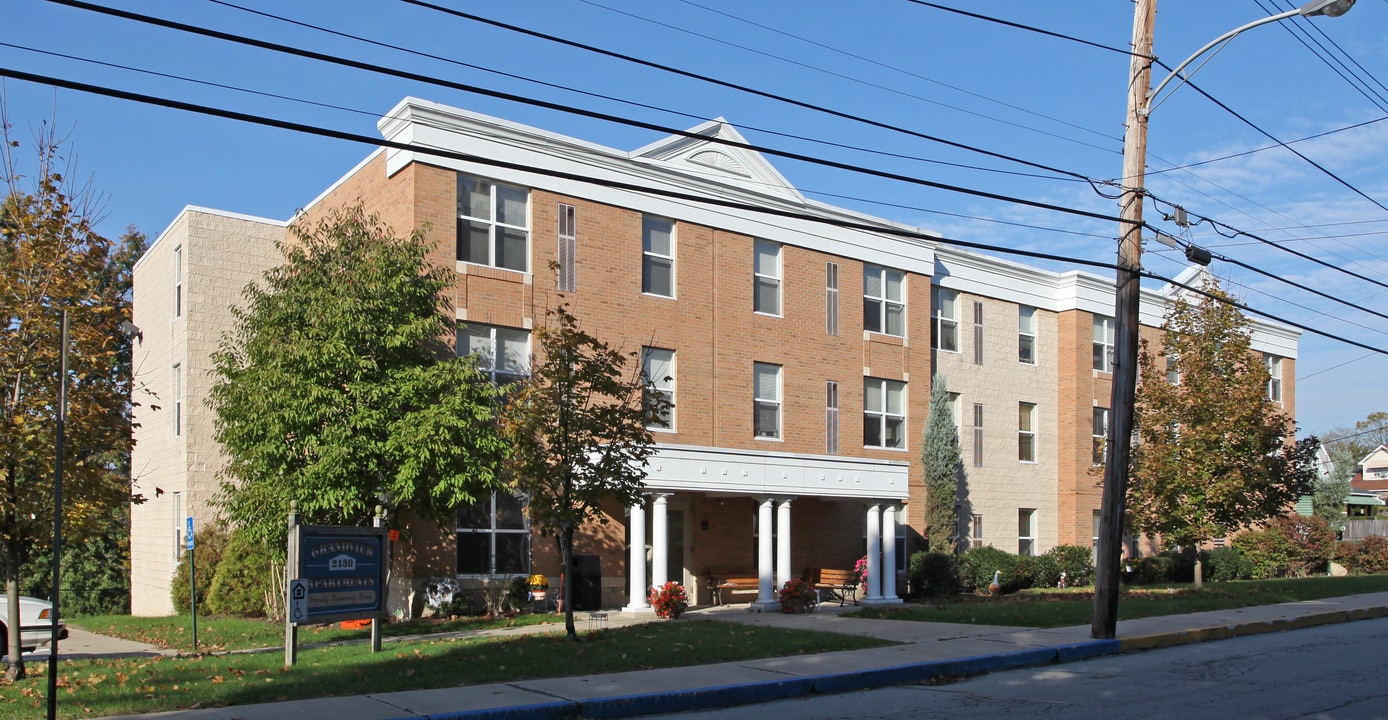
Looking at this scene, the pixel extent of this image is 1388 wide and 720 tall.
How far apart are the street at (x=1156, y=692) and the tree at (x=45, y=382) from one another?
25.4 ft

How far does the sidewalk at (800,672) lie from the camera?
35.2 ft

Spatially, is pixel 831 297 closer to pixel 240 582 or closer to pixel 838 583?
→ pixel 838 583

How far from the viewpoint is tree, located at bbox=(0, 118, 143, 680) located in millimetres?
13344

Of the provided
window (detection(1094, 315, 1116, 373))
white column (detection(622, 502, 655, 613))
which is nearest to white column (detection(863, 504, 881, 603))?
white column (detection(622, 502, 655, 613))

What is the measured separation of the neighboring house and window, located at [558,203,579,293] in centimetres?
4

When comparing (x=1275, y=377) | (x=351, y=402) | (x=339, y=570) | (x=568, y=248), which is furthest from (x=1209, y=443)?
(x=1275, y=377)

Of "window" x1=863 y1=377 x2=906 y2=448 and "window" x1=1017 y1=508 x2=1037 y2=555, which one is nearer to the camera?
"window" x1=863 y1=377 x2=906 y2=448

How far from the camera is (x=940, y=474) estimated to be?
98.2 ft

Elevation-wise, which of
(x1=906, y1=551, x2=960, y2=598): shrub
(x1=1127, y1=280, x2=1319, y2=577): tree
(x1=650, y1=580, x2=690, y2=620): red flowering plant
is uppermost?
(x1=1127, y1=280, x2=1319, y2=577): tree

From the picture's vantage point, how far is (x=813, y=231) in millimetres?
28109

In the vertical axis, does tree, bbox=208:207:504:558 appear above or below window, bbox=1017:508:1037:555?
above

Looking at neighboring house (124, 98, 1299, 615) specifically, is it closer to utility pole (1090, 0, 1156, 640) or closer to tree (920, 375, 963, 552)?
tree (920, 375, 963, 552)

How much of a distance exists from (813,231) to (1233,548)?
1950 cm

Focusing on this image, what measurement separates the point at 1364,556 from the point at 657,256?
30599 mm
